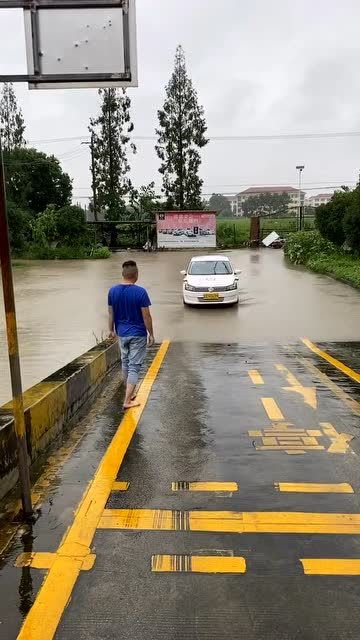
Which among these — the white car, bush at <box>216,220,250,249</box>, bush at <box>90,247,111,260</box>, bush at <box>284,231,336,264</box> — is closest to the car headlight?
the white car

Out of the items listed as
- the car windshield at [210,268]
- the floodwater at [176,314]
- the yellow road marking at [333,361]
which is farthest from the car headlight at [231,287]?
the yellow road marking at [333,361]

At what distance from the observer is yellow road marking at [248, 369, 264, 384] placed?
22.2 feet

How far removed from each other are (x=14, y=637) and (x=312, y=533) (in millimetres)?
1639

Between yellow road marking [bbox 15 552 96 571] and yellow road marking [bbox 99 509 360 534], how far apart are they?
35cm

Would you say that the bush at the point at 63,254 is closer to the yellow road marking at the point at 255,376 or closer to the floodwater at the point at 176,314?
the floodwater at the point at 176,314

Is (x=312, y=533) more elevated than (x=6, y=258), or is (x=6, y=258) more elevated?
(x=6, y=258)

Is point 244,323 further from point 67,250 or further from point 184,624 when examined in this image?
point 67,250

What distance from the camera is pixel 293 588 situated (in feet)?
8.30

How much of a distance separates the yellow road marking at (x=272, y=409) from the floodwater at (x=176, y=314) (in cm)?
339

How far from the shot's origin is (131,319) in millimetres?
5422

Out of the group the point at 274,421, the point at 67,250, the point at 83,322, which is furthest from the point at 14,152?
the point at 274,421

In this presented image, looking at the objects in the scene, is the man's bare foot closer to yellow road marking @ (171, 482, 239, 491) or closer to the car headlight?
yellow road marking @ (171, 482, 239, 491)

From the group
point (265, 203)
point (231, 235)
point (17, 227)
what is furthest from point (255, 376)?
point (265, 203)

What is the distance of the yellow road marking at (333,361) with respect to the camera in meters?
7.22
